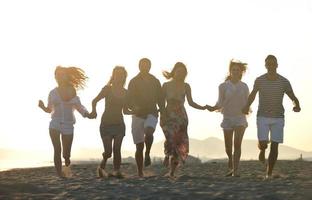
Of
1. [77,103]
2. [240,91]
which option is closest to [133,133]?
[77,103]

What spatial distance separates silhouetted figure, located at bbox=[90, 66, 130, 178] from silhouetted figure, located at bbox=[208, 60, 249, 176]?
2138 millimetres

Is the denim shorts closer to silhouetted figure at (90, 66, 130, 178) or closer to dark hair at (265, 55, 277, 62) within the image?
silhouetted figure at (90, 66, 130, 178)

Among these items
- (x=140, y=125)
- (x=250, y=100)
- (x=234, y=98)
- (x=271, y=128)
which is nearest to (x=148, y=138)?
(x=140, y=125)

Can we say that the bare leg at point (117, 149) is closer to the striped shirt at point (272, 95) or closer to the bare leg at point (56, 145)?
the bare leg at point (56, 145)

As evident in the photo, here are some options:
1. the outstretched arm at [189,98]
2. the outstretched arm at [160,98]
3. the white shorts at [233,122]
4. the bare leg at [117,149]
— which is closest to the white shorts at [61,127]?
the bare leg at [117,149]

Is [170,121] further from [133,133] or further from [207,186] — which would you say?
[207,186]

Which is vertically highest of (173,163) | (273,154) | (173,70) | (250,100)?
(173,70)

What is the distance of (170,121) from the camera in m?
12.8

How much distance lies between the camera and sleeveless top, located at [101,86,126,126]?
43.1 feet

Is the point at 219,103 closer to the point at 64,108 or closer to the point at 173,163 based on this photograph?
the point at 173,163

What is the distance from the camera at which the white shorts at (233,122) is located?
1327cm

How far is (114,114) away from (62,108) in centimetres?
115

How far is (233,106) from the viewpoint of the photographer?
1343 centimetres

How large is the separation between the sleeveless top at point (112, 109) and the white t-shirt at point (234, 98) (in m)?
2.22
